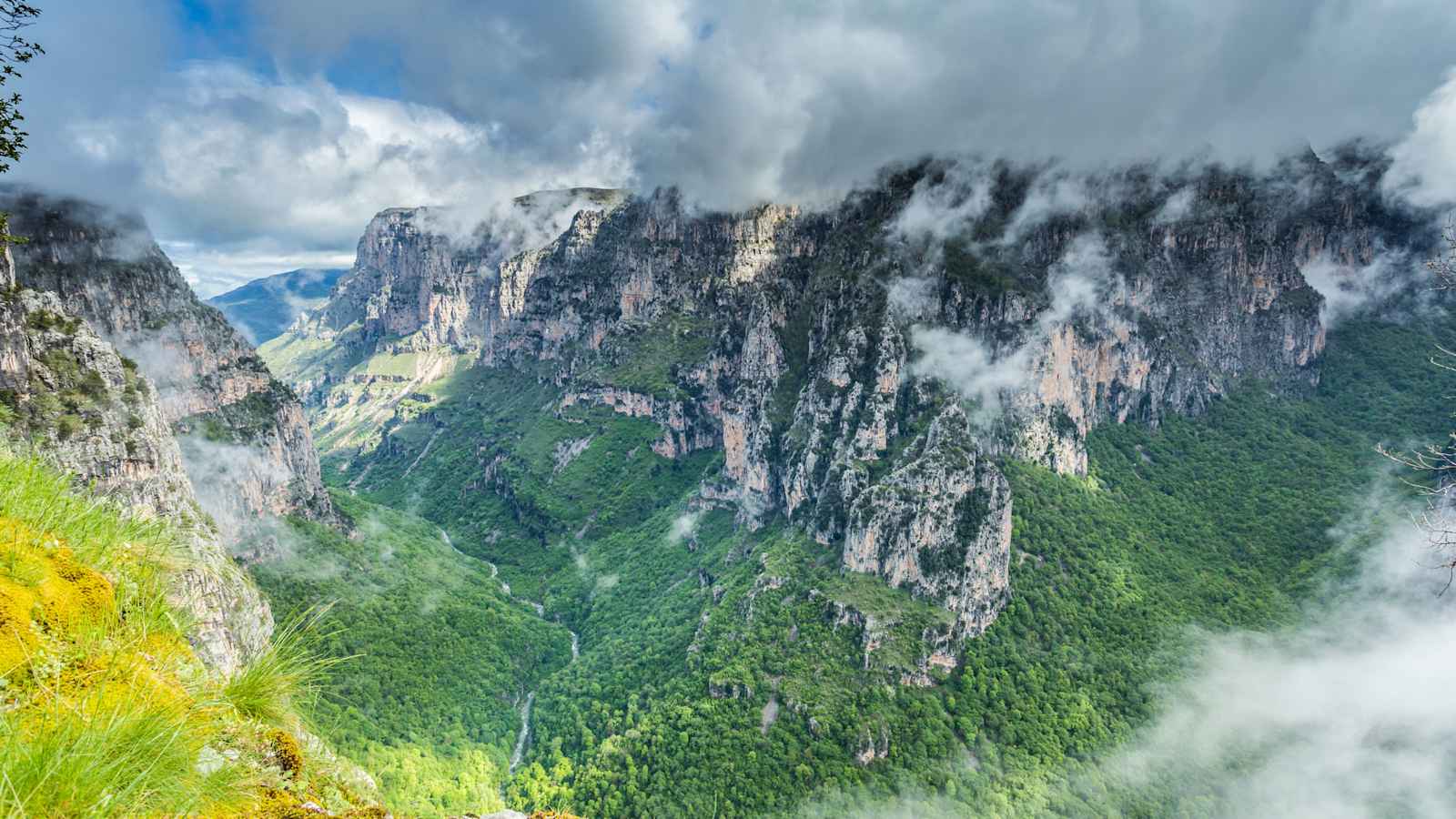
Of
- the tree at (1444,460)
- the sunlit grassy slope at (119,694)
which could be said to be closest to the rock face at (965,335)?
the tree at (1444,460)

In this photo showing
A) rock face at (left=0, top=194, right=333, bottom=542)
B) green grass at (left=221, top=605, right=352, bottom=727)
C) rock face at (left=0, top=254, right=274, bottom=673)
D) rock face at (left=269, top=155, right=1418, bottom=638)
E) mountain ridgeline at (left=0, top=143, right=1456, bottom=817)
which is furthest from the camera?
rock face at (left=269, top=155, right=1418, bottom=638)

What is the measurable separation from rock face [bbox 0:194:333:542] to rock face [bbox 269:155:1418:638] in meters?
69.5

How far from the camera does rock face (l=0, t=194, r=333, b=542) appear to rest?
260 ft

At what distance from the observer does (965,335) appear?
104375 millimetres

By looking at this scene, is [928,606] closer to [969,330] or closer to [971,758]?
[971,758]

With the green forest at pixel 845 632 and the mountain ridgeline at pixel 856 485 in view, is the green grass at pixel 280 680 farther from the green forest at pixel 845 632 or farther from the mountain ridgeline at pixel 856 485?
the mountain ridgeline at pixel 856 485

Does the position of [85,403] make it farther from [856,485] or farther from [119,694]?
[856,485]

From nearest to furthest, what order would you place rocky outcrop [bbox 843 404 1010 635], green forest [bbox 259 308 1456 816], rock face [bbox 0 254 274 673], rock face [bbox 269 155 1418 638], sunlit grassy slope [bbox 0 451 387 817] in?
1. sunlit grassy slope [bbox 0 451 387 817]
2. rock face [bbox 0 254 274 673]
3. green forest [bbox 259 308 1456 816]
4. rocky outcrop [bbox 843 404 1010 635]
5. rock face [bbox 269 155 1418 638]

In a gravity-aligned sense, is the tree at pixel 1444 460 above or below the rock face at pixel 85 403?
above

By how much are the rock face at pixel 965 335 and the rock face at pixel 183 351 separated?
69463mm

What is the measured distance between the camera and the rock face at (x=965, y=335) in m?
83.6

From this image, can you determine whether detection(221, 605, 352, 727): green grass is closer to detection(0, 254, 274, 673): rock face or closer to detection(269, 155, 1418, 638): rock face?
detection(0, 254, 274, 673): rock face

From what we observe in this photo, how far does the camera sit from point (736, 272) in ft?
512

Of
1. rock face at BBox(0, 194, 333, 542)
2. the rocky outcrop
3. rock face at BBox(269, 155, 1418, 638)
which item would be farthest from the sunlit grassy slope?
rock face at BBox(0, 194, 333, 542)
